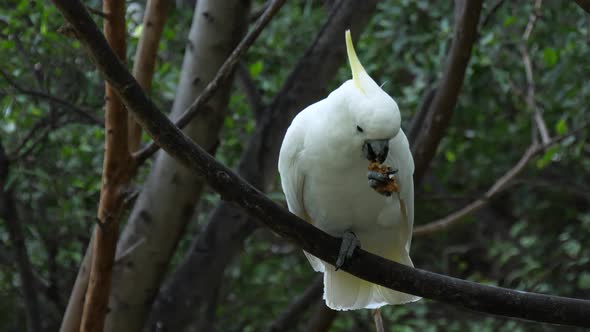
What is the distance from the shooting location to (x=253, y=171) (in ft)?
8.55

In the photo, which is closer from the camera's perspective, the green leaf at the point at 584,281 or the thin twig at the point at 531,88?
the thin twig at the point at 531,88

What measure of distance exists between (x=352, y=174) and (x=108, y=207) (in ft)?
1.89

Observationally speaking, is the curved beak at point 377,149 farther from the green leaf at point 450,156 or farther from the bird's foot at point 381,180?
the green leaf at point 450,156

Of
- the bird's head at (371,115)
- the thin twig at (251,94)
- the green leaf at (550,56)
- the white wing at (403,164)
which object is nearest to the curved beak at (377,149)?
the bird's head at (371,115)

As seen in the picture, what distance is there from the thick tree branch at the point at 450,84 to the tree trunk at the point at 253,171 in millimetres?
456

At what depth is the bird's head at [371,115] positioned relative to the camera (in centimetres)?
152

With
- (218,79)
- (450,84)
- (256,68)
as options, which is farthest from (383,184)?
(256,68)

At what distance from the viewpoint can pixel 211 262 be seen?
253 centimetres

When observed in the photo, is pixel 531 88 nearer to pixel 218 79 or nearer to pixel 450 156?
pixel 450 156

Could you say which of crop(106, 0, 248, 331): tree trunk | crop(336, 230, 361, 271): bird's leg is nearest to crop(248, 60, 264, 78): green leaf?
crop(106, 0, 248, 331): tree trunk

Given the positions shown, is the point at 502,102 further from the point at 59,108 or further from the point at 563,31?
the point at 59,108

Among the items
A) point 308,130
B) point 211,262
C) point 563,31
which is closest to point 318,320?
point 211,262

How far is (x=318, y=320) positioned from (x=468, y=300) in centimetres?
110

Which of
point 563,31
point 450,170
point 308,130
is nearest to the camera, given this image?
point 308,130
